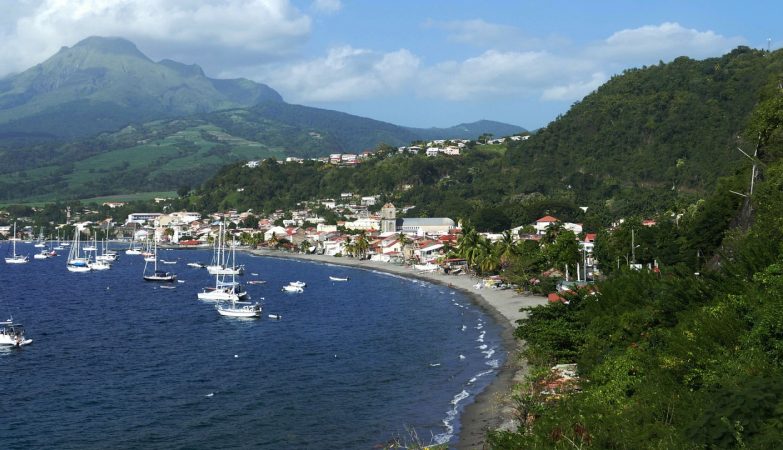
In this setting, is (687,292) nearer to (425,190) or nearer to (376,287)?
(376,287)

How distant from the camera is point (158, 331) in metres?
54.1

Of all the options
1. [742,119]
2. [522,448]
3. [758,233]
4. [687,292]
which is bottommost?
[522,448]

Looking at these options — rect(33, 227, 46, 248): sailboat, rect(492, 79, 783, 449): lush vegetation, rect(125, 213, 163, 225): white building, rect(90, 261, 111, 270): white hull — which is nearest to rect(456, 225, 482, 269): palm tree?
rect(492, 79, 783, 449): lush vegetation

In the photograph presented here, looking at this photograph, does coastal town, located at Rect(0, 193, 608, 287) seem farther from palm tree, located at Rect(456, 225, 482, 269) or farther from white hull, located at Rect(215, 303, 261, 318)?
white hull, located at Rect(215, 303, 261, 318)

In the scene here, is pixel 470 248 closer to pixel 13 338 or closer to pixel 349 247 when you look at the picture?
pixel 349 247

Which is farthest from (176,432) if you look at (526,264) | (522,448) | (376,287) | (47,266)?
(47,266)

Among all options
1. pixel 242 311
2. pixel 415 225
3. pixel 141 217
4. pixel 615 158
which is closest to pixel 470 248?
pixel 242 311

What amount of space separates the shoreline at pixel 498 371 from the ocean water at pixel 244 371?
54 cm

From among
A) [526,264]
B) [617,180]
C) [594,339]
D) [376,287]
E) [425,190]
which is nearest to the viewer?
[594,339]

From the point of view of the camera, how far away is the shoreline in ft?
96.5

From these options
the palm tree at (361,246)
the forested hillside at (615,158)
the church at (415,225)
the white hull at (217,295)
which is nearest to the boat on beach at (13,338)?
the white hull at (217,295)

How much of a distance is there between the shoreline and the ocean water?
1.77ft

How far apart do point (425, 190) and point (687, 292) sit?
140600 millimetres

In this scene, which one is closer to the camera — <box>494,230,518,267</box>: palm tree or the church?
<box>494,230,518,267</box>: palm tree
